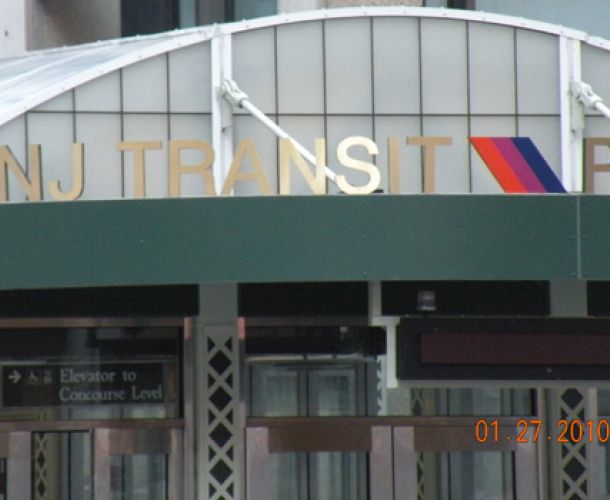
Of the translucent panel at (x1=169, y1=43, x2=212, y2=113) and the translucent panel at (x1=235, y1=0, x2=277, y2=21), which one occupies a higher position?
the translucent panel at (x1=235, y1=0, x2=277, y2=21)

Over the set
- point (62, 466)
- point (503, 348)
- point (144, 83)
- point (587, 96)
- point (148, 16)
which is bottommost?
point (62, 466)

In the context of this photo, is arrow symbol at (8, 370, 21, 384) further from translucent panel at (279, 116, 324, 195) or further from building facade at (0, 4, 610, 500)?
translucent panel at (279, 116, 324, 195)

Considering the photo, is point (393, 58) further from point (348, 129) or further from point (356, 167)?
point (356, 167)

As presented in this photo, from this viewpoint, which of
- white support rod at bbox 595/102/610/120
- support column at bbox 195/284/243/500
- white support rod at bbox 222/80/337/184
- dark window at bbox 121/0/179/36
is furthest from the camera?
dark window at bbox 121/0/179/36

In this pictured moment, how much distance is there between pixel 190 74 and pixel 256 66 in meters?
0.75

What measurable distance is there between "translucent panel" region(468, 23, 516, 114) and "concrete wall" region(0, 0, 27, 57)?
6.89 metres

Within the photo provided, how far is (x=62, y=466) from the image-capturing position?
18531mm

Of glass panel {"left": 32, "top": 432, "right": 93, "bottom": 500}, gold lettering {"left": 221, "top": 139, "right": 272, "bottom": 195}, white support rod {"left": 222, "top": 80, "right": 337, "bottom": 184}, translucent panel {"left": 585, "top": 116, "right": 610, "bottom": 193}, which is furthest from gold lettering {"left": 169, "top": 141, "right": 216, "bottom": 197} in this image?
translucent panel {"left": 585, "top": 116, "right": 610, "bottom": 193}

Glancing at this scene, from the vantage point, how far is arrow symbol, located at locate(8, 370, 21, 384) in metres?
18.4

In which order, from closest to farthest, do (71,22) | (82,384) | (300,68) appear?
(82,384) < (300,68) < (71,22)

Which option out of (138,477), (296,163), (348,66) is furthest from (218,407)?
(348,66)

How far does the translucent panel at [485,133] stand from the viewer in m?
19.3

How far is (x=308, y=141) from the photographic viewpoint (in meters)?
19.3
